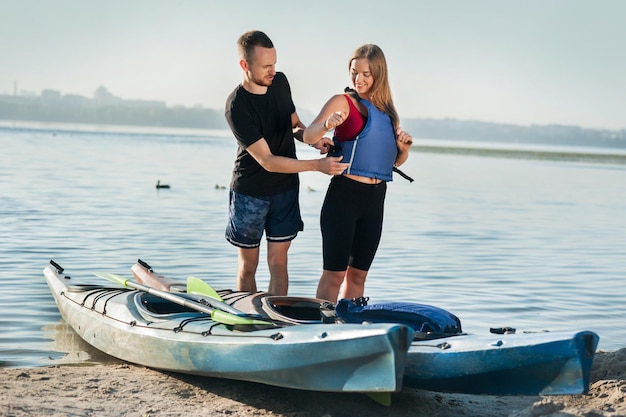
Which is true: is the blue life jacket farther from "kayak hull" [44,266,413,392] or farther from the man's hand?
"kayak hull" [44,266,413,392]

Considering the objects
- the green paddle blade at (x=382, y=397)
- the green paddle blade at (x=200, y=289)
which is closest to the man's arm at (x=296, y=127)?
the green paddle blade at (x=200, y=289)

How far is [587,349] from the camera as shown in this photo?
4645 mm

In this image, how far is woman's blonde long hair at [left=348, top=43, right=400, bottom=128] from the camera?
6.08 meters

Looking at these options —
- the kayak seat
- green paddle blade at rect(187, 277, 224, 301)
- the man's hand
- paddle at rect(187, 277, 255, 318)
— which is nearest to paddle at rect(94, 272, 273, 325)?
paddle at rect(187, 277, 255, 318)

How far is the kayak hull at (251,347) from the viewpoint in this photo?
461cm

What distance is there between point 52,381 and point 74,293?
1784mm

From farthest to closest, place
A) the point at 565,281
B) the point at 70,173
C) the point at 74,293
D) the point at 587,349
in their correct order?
the point at 70,173
the point at 565,281
the point at 74,293
the point at 587,349

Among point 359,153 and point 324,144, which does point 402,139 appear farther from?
point 324,144

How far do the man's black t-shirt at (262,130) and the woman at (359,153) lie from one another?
51 cm

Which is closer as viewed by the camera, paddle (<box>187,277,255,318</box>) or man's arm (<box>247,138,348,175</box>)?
paddle (<box>187,277,255,318</box>)

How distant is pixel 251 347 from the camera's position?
519 cm

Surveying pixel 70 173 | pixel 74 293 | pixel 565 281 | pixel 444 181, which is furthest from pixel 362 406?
pixel 444 181

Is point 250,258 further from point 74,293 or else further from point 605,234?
point 605,234

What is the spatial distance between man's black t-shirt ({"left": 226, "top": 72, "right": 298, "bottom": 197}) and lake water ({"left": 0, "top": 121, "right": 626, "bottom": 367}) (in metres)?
1.65
